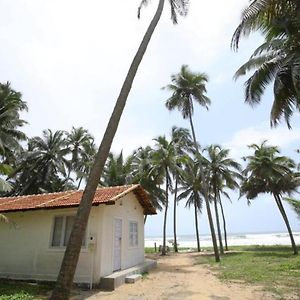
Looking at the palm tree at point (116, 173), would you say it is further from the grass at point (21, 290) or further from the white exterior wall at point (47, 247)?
the grass at point (21, 290)

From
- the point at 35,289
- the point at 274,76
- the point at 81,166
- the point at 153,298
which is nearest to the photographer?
the point at 153,298

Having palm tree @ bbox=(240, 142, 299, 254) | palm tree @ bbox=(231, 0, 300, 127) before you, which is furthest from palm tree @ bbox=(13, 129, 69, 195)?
palm tree @ bbox=(231, 0, 300, 127)

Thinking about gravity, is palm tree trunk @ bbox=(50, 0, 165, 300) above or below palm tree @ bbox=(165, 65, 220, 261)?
below

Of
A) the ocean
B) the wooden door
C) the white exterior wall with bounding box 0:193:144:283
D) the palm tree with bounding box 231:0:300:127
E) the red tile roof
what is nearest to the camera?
the palm tree with bounding box 231:0:300:127

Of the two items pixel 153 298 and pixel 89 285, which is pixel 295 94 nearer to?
pixel 153 298

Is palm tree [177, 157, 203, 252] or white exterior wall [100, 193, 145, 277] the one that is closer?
white exterior wall [100, 193, 145, 277]

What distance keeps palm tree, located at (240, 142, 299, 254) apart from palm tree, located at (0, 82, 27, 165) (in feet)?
65.7

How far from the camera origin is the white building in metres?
12.1

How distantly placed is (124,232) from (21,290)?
5215mm

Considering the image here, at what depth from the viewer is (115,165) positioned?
2702 cm

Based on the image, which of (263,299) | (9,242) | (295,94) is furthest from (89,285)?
(295,94)

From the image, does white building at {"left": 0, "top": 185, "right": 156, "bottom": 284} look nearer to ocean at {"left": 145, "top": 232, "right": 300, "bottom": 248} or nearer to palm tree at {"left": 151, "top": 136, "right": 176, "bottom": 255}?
palm tree at {"left": 151, "top": 136, "right": 176, "bottom": 255}

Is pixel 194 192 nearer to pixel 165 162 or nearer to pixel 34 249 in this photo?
pixel 165 162

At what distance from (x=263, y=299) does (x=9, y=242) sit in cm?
1074
